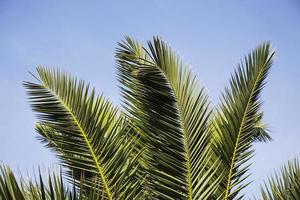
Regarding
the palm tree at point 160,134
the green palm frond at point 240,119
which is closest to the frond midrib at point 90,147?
the palm tree at point 160,134

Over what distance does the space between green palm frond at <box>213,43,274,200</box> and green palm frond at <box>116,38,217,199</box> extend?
0.27m

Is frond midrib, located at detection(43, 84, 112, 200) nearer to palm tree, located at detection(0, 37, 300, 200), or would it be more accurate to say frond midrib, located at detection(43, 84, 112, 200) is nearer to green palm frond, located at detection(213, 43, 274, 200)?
palm tree, located at detection(0, 37, 300, 200)

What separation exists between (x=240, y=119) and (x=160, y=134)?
2.98 ft

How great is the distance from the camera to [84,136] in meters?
3.80

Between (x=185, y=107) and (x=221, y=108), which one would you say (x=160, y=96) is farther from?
(x=221, y=108)

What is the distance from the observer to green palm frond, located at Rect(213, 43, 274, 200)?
4.10 meters

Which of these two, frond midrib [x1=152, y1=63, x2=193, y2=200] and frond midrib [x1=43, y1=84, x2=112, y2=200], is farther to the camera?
frond midrib [x1=152, y1=63, x2=193, y2=200]

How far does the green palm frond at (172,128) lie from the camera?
3.83m

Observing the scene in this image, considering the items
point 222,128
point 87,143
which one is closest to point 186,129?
point 222,128

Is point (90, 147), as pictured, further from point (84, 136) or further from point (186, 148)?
point (186, 148)

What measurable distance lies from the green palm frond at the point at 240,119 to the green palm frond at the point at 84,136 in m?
0.97

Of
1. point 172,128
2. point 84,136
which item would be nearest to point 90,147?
point 84,136

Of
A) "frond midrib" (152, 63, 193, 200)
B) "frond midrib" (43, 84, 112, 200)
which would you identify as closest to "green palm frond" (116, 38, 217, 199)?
"frond midrib" (152, 63, 193, 200)

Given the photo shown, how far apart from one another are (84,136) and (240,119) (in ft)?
5.43
